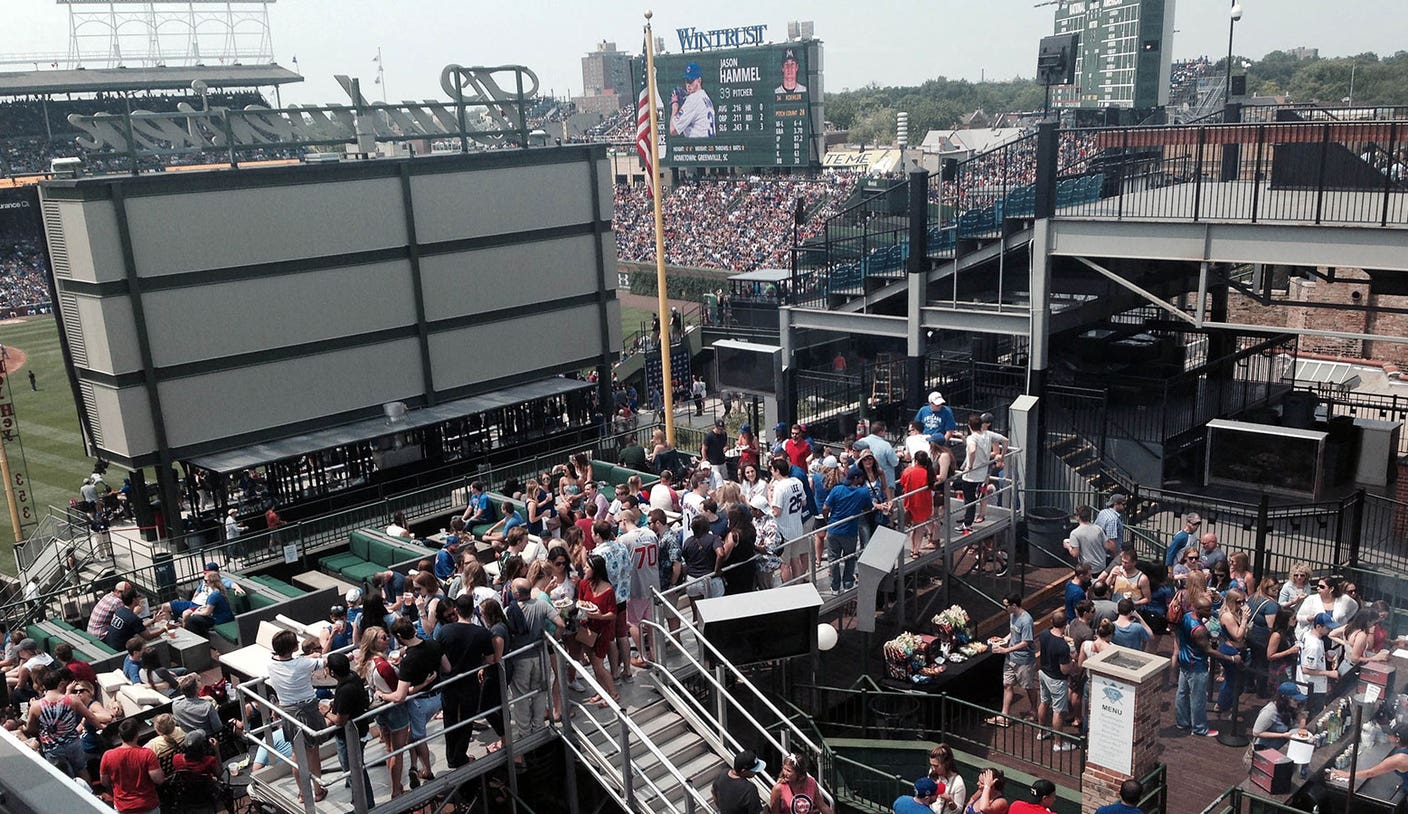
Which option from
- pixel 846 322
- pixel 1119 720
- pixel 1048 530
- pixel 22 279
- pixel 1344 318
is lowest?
Answer: pixel 22 279

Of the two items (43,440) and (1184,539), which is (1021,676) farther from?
(43,440)

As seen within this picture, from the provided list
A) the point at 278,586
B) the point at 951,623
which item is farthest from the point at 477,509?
the point at 951,623

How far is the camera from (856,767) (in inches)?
434

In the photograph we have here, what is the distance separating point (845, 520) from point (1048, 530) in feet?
16.6

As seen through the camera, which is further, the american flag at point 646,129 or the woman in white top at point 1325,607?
the american flag at point 646,129

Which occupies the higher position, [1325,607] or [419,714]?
[419,714]

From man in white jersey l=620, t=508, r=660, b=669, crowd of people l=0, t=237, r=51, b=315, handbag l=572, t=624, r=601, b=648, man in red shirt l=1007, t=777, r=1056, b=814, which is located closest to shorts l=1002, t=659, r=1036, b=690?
man in red shirt l=1007, t=777, r=1056, b=814

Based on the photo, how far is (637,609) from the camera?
10953mm

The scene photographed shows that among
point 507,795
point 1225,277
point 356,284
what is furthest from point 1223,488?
point 356,284

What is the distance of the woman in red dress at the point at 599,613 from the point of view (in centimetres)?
970

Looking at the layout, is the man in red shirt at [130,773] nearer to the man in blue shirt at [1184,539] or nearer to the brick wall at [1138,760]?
the brick wall at [1138,760]

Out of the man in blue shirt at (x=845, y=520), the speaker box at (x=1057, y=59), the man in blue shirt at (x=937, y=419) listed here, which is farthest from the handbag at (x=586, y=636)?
the speaker box at (x=1057, y=59)

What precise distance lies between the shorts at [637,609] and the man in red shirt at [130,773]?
14.1 feet

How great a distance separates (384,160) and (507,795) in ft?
45.5
